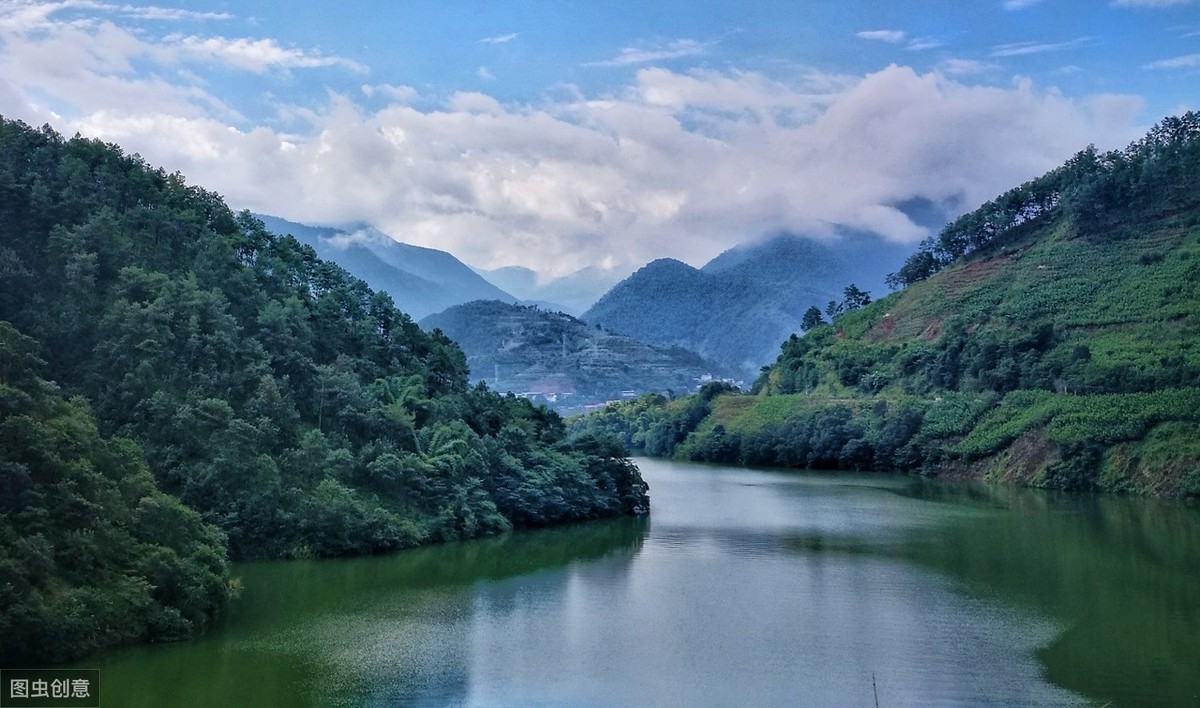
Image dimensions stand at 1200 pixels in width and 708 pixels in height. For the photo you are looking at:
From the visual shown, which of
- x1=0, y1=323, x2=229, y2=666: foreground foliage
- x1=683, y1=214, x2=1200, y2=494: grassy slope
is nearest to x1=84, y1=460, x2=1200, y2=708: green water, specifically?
x1=0, y1=323, x2=229, y2=666: foreground foliage

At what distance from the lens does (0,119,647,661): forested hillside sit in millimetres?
21781

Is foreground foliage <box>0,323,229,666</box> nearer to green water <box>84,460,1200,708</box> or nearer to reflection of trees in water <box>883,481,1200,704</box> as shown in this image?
green water <box>84,460,1200,708</box>

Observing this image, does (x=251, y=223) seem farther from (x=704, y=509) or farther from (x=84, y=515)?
(x=84, y=515)

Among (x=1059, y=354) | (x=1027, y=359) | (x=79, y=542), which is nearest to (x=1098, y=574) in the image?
(x=79, y=542)

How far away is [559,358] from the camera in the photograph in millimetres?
150250

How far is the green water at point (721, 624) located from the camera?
1967 centimetres

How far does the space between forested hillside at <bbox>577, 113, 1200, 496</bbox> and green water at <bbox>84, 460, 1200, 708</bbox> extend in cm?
1534

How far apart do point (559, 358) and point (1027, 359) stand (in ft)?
290

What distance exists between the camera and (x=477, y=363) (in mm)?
153500

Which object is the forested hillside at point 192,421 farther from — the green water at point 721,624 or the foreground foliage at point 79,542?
the green water at point 721,624

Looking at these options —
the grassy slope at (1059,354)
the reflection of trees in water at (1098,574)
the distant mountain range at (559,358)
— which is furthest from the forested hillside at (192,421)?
the distant mountain range at (559,358)

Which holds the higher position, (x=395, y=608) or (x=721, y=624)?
(x=395, y=608)

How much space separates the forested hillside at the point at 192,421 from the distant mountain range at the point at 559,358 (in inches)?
3728

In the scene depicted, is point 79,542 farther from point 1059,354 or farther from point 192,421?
point 1059,354
